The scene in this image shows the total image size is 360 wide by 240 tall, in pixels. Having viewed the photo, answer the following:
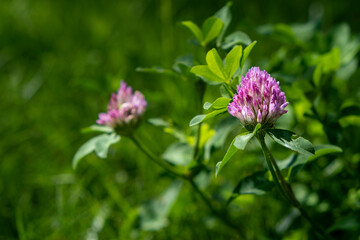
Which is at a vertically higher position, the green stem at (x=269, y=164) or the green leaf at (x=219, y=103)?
the green leaf at (x=219, y=103)

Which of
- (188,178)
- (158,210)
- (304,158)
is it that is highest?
(304,158)

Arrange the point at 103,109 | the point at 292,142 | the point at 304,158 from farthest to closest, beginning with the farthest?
the point at 103,109 → the point at 304,158 → the point at 292,142

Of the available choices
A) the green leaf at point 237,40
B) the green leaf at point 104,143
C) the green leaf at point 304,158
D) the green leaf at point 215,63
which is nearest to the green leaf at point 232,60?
the green leaf at point 215,63

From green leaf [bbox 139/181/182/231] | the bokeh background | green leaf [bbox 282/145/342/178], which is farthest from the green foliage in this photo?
green leaf [bbox 139/181/182/231]

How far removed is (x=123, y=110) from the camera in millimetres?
1254

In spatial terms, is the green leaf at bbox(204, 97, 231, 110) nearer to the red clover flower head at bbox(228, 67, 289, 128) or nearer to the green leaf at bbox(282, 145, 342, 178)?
the red clover flower head at bbox(228, 67, 289, 128)

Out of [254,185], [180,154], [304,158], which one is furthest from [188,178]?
[304,158]

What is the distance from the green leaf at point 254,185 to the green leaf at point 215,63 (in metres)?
0.31

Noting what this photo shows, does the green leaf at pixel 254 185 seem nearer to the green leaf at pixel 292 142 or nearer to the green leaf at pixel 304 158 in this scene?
the green leaf at pixel 304 158

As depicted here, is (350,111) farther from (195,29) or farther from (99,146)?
(99,146)

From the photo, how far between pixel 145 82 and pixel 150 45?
1.01 feet

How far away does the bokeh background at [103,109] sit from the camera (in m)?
1.52

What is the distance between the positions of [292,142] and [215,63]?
0.83ft

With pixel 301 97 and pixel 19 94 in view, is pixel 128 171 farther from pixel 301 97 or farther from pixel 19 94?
pixel 301 97
